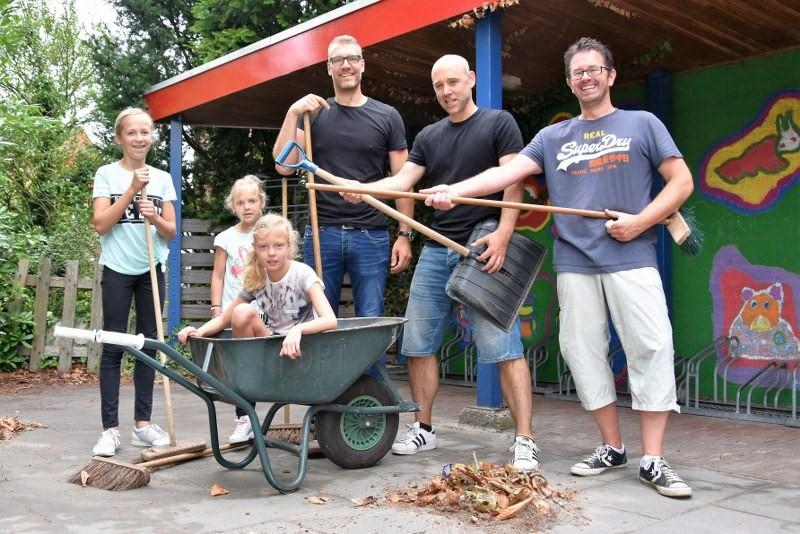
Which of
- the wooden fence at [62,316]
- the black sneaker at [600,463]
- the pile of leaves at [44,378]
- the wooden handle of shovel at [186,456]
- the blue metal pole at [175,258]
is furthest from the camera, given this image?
the wooden fence at [62,316]

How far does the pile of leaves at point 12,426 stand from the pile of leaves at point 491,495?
249 cm

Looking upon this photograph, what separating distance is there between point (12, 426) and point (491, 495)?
3.06 meters

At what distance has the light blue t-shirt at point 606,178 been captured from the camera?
3041mm

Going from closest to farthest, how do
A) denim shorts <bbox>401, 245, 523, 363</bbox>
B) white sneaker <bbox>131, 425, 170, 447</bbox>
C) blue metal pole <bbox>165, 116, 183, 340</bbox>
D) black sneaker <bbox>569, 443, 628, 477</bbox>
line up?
black sneaker <bbox>569, 443, 628, 477</bbox> < denim shorts <bbox>401, 245, 523, 363</bbox> < white sneaker <bbox>131, 425, 170, 447</bbox> < blue metal pole <bbox>165, 116, 183, 340</bbox>

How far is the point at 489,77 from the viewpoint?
4.41m

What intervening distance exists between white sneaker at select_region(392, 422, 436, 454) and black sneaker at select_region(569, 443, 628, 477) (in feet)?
2.48

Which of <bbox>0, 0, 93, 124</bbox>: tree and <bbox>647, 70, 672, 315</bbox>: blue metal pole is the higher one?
<bbox>0, 0, 93, 124</bbox>: tree

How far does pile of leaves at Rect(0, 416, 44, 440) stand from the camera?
4.25m

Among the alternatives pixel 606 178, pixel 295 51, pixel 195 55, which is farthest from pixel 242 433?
pixel 195 55

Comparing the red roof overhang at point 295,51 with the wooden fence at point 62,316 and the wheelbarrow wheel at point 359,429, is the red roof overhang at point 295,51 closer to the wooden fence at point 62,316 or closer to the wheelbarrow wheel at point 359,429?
the wooden fence at point 62,316

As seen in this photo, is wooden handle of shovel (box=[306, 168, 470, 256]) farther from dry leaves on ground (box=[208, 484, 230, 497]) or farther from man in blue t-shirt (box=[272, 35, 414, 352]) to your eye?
dry leaves on ground (box=[208, 484, 230, 497])

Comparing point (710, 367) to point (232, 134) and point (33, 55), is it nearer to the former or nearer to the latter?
point (232, 134)

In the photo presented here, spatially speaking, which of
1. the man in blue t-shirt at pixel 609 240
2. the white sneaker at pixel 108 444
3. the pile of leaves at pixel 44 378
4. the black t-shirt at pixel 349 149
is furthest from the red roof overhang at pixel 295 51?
the white sneaker at pixel 108 444

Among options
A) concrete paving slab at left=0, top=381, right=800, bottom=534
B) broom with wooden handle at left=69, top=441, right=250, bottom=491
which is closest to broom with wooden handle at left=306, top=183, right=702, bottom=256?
concrete paving slab at left=0, top=381, right=800, bottom=534
